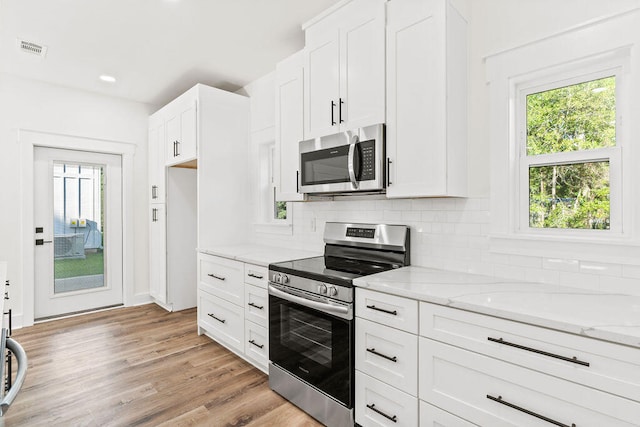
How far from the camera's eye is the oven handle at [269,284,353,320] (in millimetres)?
1906

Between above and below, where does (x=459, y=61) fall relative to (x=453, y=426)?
above

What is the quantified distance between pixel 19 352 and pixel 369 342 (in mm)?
1457

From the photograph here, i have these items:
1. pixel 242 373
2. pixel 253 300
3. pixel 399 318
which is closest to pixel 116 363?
pixel 242 373

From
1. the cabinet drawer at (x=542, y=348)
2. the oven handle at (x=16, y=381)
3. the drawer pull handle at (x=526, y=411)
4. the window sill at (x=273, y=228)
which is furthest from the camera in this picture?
the window sill at (x=273, y=228)

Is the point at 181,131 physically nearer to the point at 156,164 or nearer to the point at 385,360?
the point at 156,164

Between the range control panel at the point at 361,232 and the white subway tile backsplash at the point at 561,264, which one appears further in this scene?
the range control panel at the point at 361,232

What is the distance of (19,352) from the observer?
3.10ft

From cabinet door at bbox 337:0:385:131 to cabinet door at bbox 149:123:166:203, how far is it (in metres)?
2.84

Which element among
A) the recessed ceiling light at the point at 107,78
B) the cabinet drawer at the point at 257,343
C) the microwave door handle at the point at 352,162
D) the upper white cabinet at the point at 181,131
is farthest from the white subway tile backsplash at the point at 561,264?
the recessed ceiling light at the point at 107,78

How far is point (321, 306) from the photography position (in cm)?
203

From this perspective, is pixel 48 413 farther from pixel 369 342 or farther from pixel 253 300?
pixel 369 342

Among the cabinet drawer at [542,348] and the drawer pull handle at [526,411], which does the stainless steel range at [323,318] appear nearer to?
the cabinet drawer at [542,348]

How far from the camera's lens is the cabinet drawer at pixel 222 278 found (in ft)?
9.41

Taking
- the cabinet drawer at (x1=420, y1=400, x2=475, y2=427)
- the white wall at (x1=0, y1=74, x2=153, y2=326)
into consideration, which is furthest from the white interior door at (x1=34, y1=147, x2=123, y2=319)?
the cabinet drawer at (x1=420, y1=400, x2=475, y2=427)
